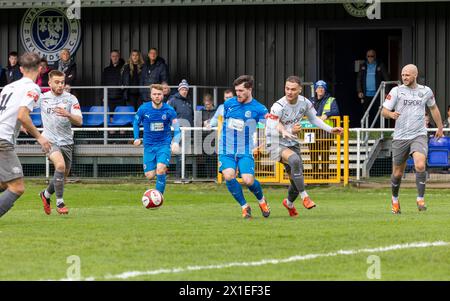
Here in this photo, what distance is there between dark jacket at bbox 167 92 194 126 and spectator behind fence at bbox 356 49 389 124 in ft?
13.4

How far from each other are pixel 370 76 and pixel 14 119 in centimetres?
1503

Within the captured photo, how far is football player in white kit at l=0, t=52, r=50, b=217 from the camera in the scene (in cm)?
1427

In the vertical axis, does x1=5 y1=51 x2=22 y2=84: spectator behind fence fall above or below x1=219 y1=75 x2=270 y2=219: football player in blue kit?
above

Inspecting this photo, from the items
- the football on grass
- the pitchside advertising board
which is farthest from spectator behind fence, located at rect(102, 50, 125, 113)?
the football on grass

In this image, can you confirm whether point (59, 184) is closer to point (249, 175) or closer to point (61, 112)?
point (61, 112)

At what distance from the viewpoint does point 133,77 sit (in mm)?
28766

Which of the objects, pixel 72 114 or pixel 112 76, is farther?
pixel 112 76

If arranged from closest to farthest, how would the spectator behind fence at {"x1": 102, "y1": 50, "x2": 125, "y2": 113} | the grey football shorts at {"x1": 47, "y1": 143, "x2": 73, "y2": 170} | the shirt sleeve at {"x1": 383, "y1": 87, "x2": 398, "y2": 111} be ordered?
the shirt sleeve at {"x1": 383, "y1": 87, "x2": 398, "y2": 111} < the grey football shorts at {"x1": 47, "y1": 143, "x2": 73, "y2": 170} < the spectator behind fence at {"x1": 102, "y1": 50, "x2": 125, "y2": 113}

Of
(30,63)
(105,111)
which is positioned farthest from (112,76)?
(30,63)

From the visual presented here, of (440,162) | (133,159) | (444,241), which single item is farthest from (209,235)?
(133,159)

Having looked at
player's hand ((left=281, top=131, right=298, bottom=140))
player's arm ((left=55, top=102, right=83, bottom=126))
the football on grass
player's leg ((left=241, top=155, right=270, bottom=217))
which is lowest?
the football on grass

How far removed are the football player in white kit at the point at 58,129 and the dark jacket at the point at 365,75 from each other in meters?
11.1

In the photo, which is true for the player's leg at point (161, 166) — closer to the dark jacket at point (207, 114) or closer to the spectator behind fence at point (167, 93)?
the spectator behind fence at point (167, 93)

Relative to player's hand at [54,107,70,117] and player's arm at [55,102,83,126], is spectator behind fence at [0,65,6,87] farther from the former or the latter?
player's hand at [54,107,70,117]
